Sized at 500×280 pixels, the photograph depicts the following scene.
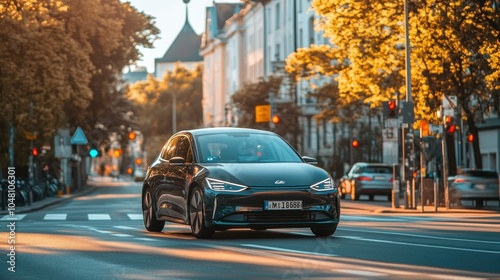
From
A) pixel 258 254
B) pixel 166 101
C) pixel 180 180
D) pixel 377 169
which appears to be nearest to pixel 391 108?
pixel 377 169

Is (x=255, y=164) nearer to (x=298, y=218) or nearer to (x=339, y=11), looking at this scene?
(x=298, y=218)

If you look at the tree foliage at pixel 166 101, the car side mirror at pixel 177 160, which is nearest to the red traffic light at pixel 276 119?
the car side mirror at pixel 177 160

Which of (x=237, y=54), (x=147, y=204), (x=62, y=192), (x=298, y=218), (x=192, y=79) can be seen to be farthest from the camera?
(x=192, y=79)

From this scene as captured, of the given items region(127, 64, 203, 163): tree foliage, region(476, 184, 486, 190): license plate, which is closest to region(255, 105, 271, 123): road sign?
region(476, 184, 486, 190): license plate

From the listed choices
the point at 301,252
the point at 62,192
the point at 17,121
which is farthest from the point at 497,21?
the point at 62,192

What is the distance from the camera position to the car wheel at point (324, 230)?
18.8 metres

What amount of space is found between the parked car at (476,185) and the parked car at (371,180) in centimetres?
992

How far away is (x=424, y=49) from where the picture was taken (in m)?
42.0

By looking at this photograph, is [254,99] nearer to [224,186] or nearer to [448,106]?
[448,106]

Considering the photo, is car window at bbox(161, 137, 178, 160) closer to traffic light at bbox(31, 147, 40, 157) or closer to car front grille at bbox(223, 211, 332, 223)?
car front grille at bbox(223, 211, 332, 223)

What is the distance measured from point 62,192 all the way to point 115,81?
38.1ft

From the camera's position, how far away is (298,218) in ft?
60.3

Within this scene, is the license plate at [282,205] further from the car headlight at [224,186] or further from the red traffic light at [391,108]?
the red traffic light at [391,108]

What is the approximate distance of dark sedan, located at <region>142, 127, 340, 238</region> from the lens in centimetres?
1825
